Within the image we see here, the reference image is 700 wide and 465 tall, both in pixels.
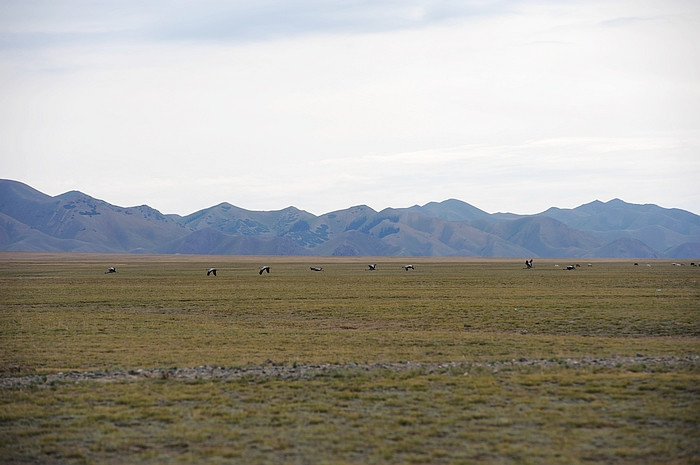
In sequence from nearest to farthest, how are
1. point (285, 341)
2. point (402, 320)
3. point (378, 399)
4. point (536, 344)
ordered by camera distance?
point (378, 399) → point (536, 344) → point (285, 341) → point (402, 320)

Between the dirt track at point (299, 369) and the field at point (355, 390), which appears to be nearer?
the field at point (355, 390)

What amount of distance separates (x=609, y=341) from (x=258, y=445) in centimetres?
1706

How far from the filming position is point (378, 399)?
14.5m

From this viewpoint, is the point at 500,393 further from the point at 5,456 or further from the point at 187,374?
the point at 5,456

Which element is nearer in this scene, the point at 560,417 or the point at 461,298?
the point at 560,417

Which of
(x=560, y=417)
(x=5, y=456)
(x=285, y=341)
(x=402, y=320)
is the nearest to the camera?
(x=5, y=456)

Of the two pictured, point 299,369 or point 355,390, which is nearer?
point 355,390

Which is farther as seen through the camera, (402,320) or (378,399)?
(402,320)

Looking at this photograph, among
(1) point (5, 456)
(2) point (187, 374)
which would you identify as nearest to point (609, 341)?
(2) point (187, 374)

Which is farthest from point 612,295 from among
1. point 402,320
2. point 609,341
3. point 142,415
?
point 142,415

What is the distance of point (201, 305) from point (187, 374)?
26.3 metres

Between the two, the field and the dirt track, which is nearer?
the field

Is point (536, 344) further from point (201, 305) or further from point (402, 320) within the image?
point (201, 305)

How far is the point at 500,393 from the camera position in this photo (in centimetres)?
1481
